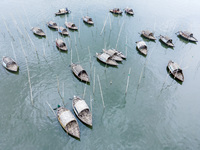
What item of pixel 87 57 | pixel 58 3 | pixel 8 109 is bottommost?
pixel 8 109

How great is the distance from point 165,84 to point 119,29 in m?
36.0

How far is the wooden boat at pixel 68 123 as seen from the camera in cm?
2658

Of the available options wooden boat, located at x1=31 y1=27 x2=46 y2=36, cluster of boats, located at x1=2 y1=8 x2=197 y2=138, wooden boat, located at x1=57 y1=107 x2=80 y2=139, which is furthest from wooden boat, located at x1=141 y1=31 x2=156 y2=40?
wooden boat, located at x1=57 y1=107 x2=80 y2=139

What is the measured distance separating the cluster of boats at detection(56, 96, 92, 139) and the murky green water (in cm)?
137

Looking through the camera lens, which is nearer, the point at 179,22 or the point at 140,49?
the point at 140,49

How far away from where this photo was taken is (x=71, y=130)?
2692cm

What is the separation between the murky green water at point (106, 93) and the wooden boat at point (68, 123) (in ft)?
4.31

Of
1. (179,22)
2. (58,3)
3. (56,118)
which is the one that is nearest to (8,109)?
(56,118)

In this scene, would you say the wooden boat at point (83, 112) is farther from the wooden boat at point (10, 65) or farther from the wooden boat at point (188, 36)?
the wooden boat at point (188, 36)

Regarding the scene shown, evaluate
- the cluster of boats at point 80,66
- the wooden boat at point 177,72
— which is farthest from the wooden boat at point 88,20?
the wooden boat at point 177,72

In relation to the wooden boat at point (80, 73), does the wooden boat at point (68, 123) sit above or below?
below

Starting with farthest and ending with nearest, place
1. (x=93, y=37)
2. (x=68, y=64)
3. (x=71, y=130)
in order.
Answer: (x=93, y=37)
(x=68, y=64)
(x=71, y=130)

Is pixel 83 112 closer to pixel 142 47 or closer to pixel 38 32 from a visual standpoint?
pixel 142 47

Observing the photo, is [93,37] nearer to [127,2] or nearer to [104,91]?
[104,91]
